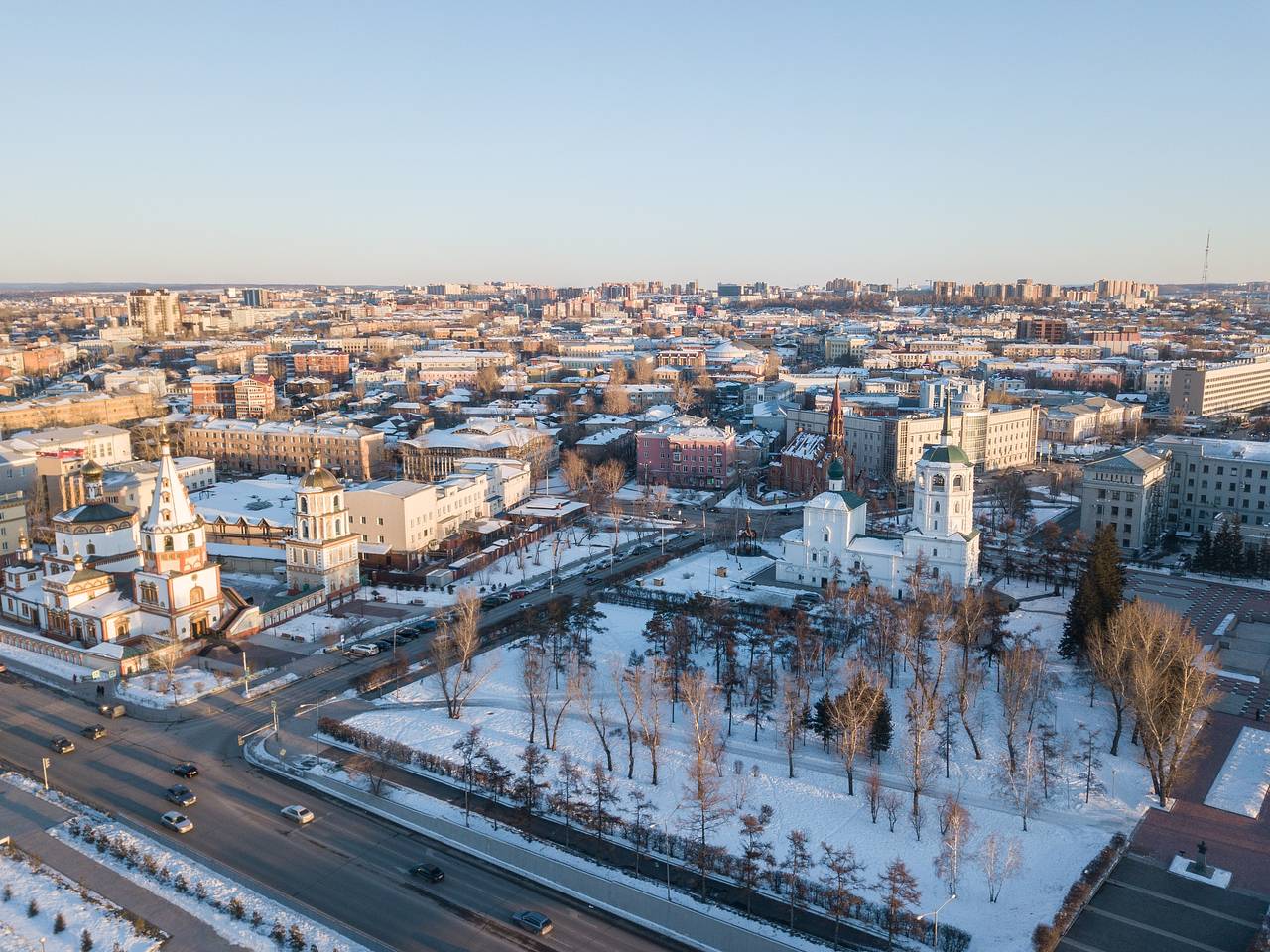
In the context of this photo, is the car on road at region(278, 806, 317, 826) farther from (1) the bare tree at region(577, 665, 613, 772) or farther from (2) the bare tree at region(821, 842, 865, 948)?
(2) the bare tree at region(821, 842, 865, 948)

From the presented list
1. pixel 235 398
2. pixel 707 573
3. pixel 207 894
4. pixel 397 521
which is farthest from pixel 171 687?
pixel 235 398

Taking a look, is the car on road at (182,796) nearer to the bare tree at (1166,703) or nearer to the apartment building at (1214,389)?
the bare tree at (1166,703)

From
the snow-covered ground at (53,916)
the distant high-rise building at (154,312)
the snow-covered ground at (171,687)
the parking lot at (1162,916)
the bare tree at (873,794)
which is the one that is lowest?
the snow-covered ground at (171,687)

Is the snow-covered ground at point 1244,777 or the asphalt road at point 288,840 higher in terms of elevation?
the snow-covered ground at point 1244,777

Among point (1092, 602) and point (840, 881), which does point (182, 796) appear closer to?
point (840, 881)

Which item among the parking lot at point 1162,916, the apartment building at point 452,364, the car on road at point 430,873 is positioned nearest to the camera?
the parking lot at point 1162,916

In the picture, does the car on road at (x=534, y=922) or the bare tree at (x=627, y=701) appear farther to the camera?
the bare tree at (x=627, y=701)

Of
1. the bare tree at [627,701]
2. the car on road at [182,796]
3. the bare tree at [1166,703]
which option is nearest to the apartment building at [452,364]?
the bare tree at [627,701]
